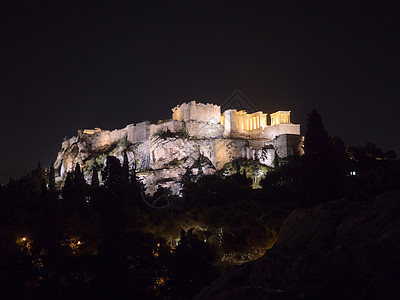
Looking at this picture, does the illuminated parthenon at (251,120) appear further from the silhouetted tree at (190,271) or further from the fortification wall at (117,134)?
the silhouetted tree at (190,271)

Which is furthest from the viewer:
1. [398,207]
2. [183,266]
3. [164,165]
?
[164,165]

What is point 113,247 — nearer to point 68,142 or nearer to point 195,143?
point 195,143

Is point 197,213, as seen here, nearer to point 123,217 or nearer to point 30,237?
point 123,217

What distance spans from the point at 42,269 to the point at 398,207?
16.4 m

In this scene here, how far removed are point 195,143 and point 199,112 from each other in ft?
21.0

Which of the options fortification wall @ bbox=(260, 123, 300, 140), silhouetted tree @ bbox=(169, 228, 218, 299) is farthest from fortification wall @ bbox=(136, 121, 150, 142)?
silhouetted tree @ bbox=(169, 228, 218, 299)

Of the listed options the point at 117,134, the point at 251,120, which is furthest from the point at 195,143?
the point at 117,134

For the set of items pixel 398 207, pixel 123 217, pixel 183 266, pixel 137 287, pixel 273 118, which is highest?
pixel 273 118

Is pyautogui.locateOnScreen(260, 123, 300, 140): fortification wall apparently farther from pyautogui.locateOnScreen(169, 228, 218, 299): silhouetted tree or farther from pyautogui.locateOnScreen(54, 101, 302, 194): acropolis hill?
pyautogui.locateOnScreen(169, 228, 218, 299): silhouetted tree

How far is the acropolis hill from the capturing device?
5197cm

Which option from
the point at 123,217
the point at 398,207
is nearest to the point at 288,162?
the point at 123,217

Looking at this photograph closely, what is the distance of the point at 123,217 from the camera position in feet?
61.9

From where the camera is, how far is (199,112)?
58.7 meters

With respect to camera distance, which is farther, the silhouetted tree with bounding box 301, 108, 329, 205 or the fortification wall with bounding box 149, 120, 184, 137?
the fortification wall with bounding box 149, 120, 184, 137
